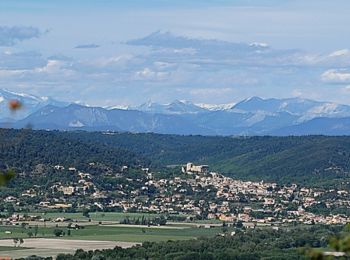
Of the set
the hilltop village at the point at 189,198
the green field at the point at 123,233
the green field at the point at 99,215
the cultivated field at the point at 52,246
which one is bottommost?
the cultivated field at the point at 52,246

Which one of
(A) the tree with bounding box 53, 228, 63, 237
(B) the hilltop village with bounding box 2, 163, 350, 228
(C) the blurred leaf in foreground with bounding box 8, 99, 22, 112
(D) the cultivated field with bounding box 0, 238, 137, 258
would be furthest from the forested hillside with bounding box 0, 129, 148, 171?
(C) the blurred leaf in foreground with bounding box 8, 99, 22, 112

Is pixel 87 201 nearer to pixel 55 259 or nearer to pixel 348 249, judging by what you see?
pixel 55 259

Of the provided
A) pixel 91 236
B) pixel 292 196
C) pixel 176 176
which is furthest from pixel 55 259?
pixel 176 176

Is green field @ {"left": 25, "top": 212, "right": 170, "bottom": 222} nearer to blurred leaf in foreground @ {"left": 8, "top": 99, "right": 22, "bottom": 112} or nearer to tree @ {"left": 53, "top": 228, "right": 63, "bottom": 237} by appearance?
tree @ {"left": 53, "top": 228, "right": 63, "bottom": 237}

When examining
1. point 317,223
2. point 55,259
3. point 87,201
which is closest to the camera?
point 55,259

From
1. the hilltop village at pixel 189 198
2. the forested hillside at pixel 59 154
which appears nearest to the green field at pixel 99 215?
the hilltop village at pixel 189 198

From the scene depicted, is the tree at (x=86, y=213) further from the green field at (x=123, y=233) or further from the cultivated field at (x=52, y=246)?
the cultivated field at (x=52, y=246)
